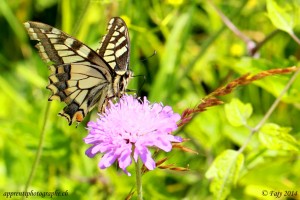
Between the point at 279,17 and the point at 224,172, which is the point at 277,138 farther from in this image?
the point at 279,17

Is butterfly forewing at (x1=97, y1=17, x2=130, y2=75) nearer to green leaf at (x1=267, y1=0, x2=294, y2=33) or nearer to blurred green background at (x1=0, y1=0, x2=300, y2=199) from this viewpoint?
blurred green background at (x1=0, y1=0, x2=300, y2=199)

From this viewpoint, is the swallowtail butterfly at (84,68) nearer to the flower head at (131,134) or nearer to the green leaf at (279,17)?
the flower head at (131,134)

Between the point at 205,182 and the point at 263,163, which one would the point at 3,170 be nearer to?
the point at 205,182

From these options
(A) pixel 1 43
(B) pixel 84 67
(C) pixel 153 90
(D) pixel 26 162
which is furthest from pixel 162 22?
(A) pixel 1 43

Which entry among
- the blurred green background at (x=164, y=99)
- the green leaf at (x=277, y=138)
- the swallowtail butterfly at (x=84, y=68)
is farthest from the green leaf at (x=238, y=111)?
the swallowtail butterfly at (x=84, y=68)

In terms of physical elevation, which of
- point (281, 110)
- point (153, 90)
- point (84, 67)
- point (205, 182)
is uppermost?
point (84, 67)

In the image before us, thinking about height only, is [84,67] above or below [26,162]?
above

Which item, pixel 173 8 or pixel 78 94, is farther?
pixel 173 8
